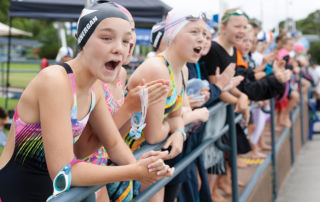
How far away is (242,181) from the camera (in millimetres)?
Answer: 4285

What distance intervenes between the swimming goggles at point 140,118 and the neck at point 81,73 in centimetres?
32

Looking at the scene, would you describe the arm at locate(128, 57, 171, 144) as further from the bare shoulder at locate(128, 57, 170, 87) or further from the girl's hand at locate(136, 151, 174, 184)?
the girl's hand at locate(136, 151, 174, 184)

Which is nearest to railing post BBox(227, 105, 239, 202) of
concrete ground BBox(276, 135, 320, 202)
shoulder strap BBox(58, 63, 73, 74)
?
shoulder strap BBox(58, 63, 73, 74)

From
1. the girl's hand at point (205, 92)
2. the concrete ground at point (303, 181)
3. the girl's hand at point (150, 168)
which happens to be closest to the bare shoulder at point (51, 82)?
the girl's hand at point (150, 168)

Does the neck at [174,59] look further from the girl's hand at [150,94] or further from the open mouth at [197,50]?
the girl's hand at [150,94]

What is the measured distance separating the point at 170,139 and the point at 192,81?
2.69 ft

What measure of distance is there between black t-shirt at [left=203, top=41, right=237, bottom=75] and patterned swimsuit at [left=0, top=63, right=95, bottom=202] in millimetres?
2129

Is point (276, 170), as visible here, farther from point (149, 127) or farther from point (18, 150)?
point (18, 150)

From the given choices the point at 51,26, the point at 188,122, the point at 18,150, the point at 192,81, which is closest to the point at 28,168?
the point at 18,150

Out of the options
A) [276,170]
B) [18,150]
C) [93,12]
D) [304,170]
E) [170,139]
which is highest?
[93,12]

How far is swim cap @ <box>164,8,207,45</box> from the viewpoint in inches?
96.4

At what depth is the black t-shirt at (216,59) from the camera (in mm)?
3531

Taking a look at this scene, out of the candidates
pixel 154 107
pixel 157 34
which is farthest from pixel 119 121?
pixel 157 34

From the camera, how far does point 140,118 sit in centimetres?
194
